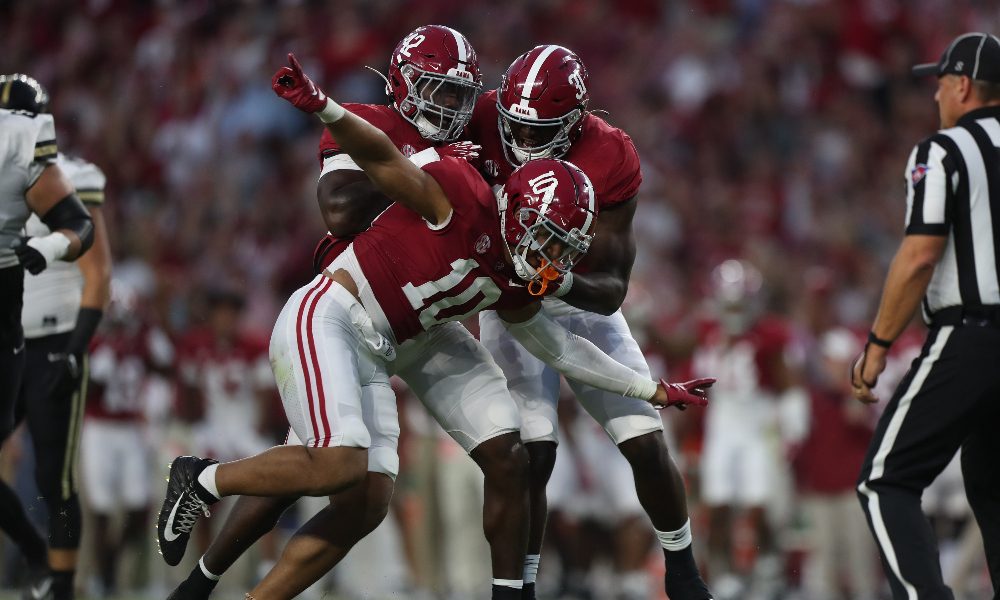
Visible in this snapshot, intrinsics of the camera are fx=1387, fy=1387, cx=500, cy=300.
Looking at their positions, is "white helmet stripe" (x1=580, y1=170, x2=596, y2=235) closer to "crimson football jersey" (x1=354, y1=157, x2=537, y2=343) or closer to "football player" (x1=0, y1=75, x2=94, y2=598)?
"crimson football jersey" (x1=354, y1=157, x2=537, y2=343)

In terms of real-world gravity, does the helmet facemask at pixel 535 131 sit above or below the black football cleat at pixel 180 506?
above

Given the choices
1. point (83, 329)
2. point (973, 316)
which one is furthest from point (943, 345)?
point (83, 329)

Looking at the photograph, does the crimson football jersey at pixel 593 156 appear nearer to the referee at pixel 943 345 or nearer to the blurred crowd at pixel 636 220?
the referee at pixel 943 345

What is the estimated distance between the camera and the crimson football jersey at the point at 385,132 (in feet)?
16.6

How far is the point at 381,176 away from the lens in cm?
441

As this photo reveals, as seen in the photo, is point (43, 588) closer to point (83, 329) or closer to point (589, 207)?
point (83, 329)

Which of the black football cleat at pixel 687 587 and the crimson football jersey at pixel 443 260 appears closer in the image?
the crimson football jersey at pixel 443 260

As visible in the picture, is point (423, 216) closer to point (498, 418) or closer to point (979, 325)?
point (498, 418)

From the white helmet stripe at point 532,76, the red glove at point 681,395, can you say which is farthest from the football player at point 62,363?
the red glove at point 681,395

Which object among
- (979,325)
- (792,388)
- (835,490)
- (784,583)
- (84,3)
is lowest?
(784,583)

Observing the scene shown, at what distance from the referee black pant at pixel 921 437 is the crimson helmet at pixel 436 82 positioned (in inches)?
72.5

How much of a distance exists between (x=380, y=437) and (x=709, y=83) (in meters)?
8.44

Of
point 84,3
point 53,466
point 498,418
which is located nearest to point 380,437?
point 498,418

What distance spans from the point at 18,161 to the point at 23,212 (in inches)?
8.9
